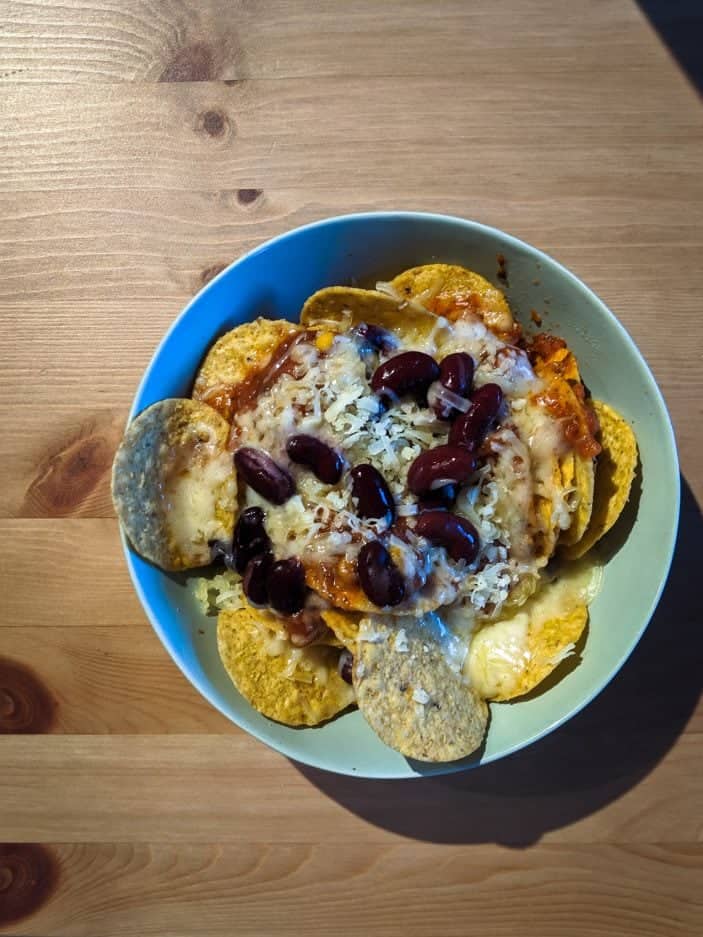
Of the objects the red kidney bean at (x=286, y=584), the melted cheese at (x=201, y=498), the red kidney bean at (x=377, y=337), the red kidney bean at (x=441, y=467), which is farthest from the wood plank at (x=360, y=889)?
the red kidney bean at (x=377, y=337)

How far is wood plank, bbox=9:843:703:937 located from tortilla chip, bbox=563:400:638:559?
0.78 metres

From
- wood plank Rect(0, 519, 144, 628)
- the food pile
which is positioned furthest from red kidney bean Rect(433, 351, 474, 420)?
wood plank Rect(0, 519, 144, 628)

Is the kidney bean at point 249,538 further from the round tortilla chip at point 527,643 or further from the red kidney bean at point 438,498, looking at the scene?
the round tortilla chip at point 527,643

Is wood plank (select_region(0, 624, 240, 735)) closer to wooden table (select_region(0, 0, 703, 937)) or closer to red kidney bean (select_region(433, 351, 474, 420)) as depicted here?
wooden table (select_region(0, 0, 703, 937))

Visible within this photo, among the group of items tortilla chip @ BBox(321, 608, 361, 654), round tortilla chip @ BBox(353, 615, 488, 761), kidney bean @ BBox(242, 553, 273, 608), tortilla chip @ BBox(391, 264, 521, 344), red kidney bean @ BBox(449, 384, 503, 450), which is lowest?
round tortilla chip @ BBox(353, 615, 488, 761)

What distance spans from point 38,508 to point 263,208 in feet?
3.03

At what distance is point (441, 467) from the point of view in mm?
1583

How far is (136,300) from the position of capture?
197 cm

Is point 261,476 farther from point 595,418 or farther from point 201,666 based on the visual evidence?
point 595,418

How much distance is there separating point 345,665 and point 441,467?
0.48 metres

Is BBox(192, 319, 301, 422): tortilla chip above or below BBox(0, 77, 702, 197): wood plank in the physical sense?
below

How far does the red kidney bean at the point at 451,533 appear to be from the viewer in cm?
158

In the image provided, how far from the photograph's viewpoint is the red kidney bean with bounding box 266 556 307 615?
1.58 meters

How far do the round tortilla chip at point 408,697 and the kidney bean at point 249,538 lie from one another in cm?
26
